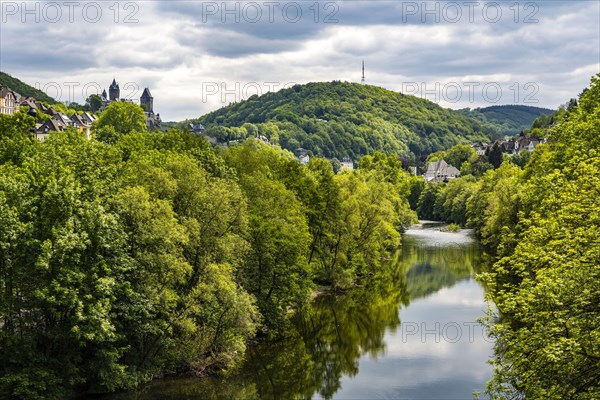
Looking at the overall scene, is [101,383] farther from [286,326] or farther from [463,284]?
[463,284]

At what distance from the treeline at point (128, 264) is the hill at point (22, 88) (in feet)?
486

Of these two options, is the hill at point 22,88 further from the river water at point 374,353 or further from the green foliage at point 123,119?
the river water at point 374,353

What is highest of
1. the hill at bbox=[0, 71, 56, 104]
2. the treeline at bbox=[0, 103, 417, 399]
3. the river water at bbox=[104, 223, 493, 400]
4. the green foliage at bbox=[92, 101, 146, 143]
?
the hill at bbox=[0, 71, 56, 104]

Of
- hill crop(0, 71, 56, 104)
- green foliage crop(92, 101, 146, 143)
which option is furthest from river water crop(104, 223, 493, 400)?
hill crop(0, 71, 56, 104)

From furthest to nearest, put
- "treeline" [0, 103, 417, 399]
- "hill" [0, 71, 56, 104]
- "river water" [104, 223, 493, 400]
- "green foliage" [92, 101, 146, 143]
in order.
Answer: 1. "hill" [0, 71, 56, 104]
2. "green foliage" [92, 101, 146, 143]
3. "river water" [104, 223, 493, 400]
4. "treeline" [0, 103, 417, 399]

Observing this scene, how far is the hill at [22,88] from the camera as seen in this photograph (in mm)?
181300

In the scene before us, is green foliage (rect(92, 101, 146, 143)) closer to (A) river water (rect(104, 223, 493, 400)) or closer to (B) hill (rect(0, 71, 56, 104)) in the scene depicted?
(A) river water (rect(104, 223, 493, 400))

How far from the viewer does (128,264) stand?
31422mm

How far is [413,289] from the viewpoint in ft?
197

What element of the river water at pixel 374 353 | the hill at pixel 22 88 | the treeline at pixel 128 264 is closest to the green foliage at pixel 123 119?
the treeline at pixel 128 264

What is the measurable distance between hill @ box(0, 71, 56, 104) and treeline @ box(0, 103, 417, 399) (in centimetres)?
14818

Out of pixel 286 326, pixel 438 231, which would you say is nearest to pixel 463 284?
pixel 286 326

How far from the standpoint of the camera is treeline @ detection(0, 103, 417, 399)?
28.2 m

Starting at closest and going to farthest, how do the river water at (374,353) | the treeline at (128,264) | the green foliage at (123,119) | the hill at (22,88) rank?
the treeline at (128,264), the river water at (374,353), the green foliage at (123,119), the hill at (22,88)
